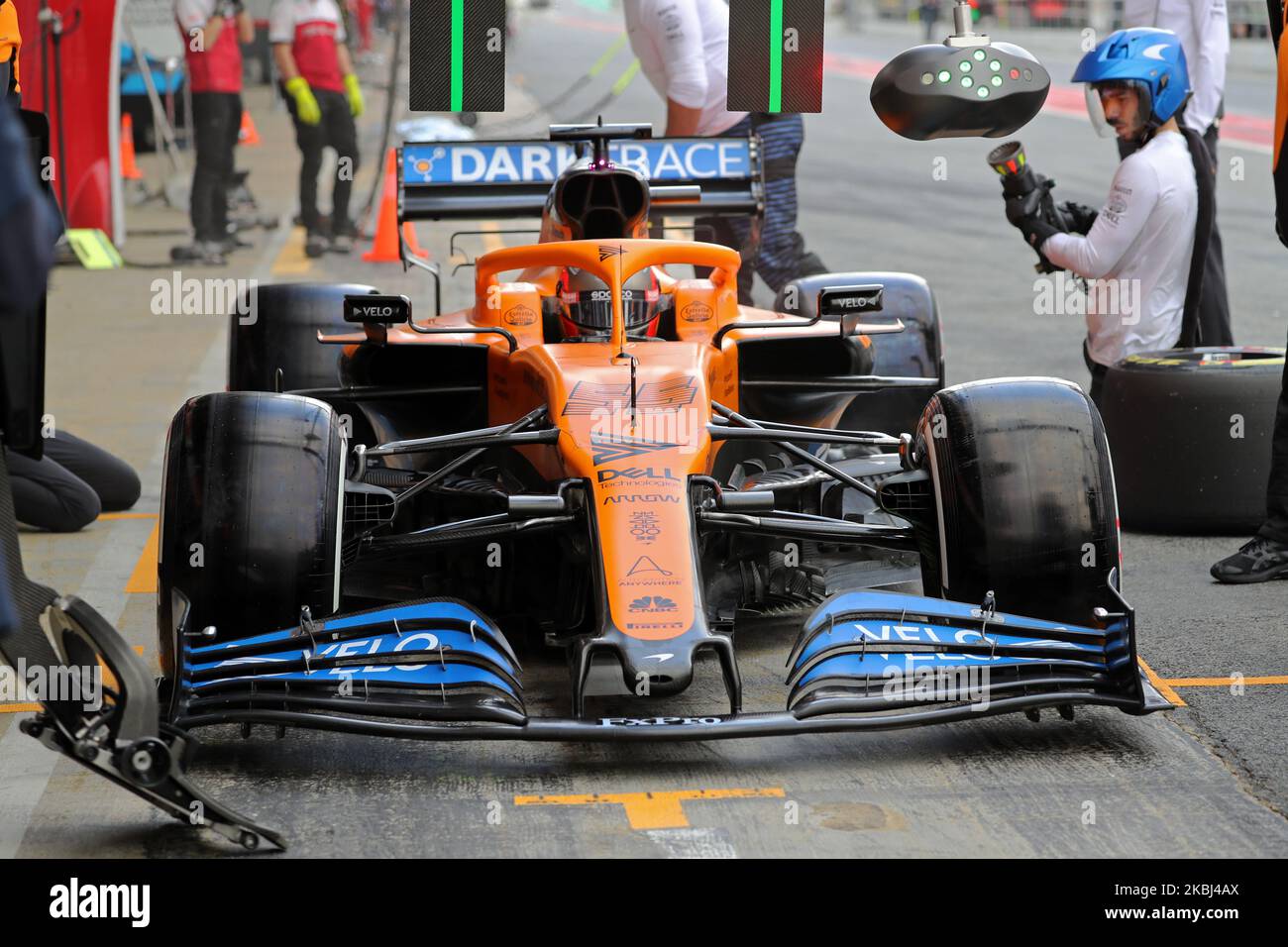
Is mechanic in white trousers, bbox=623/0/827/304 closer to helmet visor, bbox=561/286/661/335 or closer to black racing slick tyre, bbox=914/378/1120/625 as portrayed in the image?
helmet visor, bbox=561/286/661/335

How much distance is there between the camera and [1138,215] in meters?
7.48

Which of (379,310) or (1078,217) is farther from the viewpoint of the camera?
(1078,217)

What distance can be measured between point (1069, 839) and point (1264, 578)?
2584 millimetres

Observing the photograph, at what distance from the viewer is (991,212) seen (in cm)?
1689

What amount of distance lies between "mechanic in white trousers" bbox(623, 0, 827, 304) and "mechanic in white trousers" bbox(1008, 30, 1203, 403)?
2.35 m

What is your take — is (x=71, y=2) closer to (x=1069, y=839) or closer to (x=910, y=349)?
(x=910, y=349)

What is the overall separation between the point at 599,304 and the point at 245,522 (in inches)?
68.5

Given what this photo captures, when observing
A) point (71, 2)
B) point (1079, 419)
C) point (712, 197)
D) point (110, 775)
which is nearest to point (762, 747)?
point (1079, 419)

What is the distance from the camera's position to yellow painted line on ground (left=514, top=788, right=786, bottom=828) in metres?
4.43

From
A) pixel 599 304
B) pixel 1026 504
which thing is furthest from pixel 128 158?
pixel 1026 504

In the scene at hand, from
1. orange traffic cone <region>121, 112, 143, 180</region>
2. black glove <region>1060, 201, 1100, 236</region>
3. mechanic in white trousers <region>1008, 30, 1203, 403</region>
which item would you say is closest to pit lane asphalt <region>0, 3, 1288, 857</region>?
mechanic in white trousers <region>1008, 30, 1203, 403</region>

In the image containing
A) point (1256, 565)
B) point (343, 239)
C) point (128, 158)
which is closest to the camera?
point (1256, 565)

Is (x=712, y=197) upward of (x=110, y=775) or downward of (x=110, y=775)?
upward

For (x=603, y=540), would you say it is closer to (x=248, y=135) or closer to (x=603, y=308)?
(x=603, y=308)
